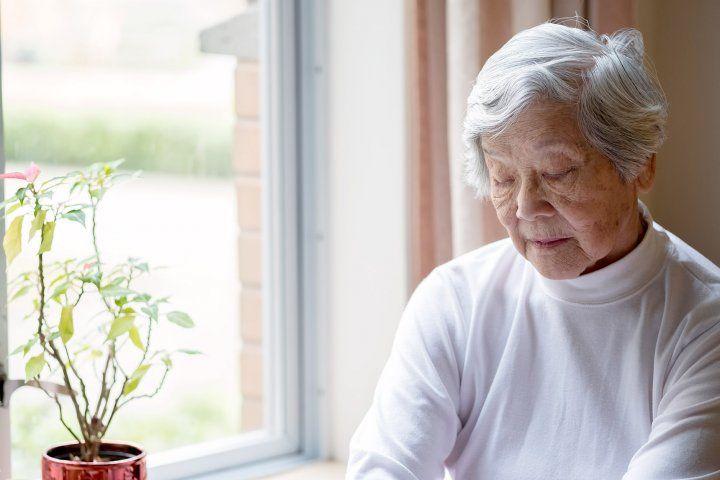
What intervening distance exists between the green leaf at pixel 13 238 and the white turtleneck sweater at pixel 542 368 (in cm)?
63

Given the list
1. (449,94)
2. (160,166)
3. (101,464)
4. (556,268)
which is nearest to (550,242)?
(556,268)

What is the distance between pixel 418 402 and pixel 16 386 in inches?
29.4

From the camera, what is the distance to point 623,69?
1.47 m

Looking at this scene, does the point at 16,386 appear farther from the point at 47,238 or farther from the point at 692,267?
the point at 692,267

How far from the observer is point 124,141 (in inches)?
91.5

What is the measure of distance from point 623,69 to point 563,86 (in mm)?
103

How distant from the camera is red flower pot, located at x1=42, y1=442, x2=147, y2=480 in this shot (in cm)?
159

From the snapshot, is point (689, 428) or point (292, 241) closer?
point (689, 428)

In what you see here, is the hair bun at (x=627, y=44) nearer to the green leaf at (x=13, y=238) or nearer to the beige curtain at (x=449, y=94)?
the beige curtain at (x=449, y=94)

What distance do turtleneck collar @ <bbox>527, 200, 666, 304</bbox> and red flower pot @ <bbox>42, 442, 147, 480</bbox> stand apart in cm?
75

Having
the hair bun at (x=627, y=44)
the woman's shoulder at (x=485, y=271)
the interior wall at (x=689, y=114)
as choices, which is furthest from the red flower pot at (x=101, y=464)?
the interior wall at (x=689, y=114)

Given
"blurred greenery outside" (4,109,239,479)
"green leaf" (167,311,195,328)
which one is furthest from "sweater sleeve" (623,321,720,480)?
Answer: "blurred greenery outside" (4,109,239,479)

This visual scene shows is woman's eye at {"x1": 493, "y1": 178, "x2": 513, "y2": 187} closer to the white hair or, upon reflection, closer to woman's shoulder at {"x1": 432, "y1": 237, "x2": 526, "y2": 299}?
the white hair

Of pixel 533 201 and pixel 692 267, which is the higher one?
pixel 533 201
